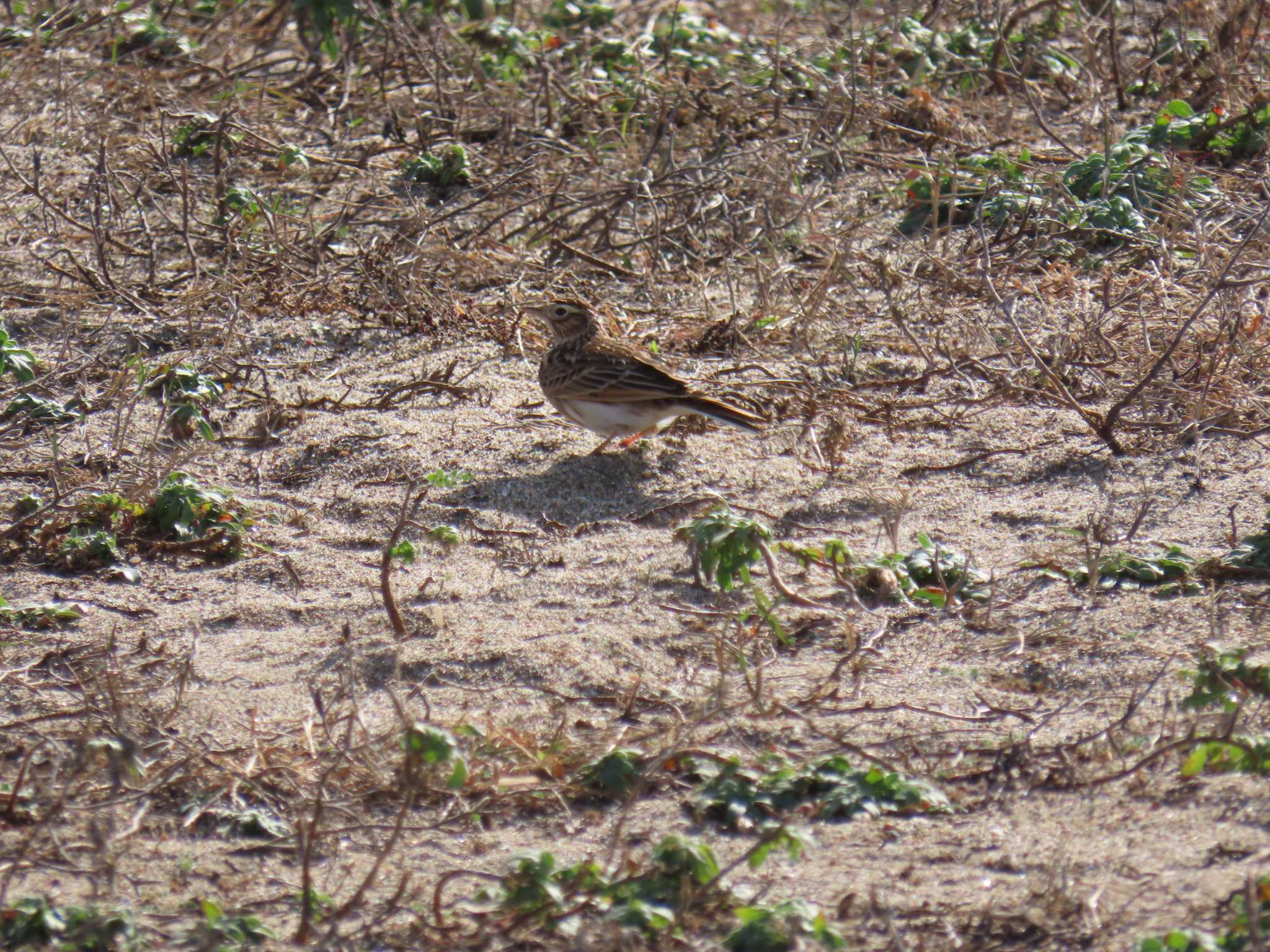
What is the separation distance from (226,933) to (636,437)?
11.4 feet

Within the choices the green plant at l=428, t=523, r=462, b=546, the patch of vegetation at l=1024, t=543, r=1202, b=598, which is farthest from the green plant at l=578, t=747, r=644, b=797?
the patch of vegetation at l=1024, t=543, r=1202, b=598

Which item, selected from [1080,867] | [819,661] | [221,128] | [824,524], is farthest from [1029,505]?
[221,128]

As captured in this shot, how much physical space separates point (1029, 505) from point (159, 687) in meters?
2.98

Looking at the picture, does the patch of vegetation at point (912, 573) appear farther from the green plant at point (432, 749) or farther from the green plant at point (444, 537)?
the green plant at point (432, 749)

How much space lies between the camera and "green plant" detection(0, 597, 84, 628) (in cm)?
491

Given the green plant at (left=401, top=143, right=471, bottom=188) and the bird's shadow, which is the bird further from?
the green plant at (left=401, top=143, right=471, bottom=188)

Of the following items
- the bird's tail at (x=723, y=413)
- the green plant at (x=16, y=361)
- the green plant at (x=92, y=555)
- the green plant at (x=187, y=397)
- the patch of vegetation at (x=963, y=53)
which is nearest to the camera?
the green plant at (x=92, y=555)

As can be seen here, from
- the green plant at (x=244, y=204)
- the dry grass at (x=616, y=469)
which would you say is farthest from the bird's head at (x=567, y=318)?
the green plant at (x=244, y=204)

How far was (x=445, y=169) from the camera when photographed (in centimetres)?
A: 846

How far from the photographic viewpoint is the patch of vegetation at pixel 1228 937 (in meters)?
3.05

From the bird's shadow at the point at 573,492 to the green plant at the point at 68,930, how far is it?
102 inches

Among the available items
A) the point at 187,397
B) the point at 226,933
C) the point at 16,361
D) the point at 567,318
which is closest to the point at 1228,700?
the point at 226,933

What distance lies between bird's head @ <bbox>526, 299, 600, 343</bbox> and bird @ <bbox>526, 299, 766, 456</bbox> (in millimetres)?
118

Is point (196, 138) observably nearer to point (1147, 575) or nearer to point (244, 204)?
point (244, 204)
